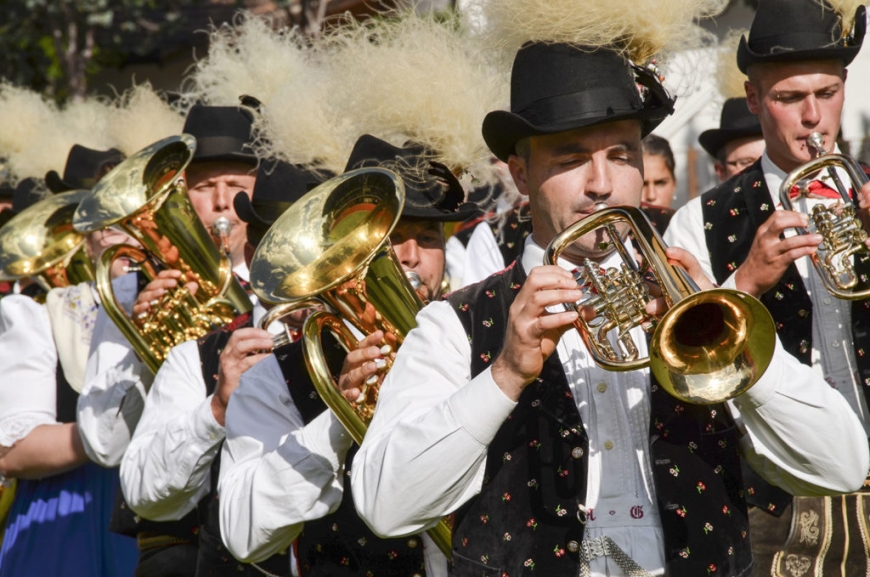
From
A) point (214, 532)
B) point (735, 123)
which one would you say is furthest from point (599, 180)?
point (735, 123)

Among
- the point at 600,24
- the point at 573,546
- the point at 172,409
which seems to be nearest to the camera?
the point at 573,546

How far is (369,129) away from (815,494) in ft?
6.88

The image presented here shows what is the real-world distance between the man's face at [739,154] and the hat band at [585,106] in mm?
2837

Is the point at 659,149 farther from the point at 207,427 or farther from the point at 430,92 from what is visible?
the point at 207,427

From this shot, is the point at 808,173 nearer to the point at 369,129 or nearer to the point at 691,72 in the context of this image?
the point at 691,72

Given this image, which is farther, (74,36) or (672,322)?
(74,36)

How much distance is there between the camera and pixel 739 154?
610 centimetres

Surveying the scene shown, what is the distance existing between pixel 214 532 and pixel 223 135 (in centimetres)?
192

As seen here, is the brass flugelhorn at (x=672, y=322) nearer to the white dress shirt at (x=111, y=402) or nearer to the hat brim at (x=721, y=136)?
the white dress shirt at (x=111, y=402)

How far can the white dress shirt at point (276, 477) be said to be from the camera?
364 cm

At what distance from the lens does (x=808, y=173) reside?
3.94m

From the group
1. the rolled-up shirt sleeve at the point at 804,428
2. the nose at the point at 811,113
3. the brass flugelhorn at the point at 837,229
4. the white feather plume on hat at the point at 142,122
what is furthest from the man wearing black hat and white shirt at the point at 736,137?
the rolled-up shirt sleeve at the point at 804,428

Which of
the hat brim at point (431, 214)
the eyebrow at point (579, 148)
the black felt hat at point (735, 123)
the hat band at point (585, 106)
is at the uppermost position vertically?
the hat band at point (585, 106)

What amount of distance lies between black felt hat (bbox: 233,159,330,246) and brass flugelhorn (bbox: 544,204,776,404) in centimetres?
208
